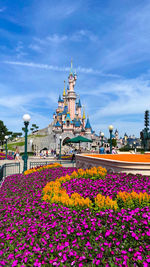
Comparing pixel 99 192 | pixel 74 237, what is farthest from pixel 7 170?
pixel 74 237

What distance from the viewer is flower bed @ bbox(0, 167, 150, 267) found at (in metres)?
3.19

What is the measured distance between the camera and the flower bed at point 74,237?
3.19m

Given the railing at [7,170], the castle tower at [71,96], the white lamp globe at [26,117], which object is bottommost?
the railing at [7,170]

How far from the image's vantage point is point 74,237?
3.83 m

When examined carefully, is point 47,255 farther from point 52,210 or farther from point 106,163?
point 106,163

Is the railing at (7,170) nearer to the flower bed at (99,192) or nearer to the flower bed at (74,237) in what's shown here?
the flower bed at (99,192)

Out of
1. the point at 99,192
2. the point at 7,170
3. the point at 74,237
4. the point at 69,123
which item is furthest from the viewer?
the point at 69,123

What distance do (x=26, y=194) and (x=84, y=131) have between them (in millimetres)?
69451

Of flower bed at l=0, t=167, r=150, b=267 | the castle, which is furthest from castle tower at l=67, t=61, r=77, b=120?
flower bed at l=0, t=167, r=150, b=267

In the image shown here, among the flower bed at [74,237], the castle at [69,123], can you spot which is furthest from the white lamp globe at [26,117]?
the castle at [69,123]

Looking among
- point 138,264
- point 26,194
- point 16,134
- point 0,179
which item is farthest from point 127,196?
point 16,134

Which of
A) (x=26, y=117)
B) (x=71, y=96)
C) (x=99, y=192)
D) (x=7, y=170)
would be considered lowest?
(x=7, y=170)

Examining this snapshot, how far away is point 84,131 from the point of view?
76.1 m

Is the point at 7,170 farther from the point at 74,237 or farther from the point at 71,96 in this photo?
the point at 71,96
